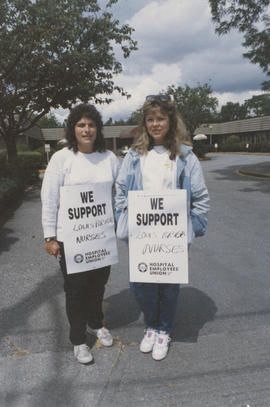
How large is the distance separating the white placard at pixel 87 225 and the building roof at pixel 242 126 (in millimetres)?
40927

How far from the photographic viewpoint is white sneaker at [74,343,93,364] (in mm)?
2455

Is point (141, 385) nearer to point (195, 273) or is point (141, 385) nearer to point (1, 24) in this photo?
point (195, 273)

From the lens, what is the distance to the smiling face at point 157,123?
2318 mm

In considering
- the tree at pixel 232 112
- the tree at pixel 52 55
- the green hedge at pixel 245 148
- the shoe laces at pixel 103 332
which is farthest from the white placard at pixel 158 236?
the tree at pixel 232 112

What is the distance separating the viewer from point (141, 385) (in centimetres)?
224

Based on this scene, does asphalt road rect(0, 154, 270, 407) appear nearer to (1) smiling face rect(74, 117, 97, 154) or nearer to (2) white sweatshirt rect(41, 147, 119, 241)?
(2) white sweatshirt rect(41, 147, 119, 241)

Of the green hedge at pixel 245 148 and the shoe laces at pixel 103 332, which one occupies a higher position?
the green hedge at pixel 245 148

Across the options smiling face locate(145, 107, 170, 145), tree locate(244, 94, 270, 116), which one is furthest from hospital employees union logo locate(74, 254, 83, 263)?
tree locate(244, 94, 270, 116)

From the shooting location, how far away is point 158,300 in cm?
266

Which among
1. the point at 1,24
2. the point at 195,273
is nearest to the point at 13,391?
the point at 195,273

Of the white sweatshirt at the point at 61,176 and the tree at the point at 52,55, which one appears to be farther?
the tree at the point at 52,55

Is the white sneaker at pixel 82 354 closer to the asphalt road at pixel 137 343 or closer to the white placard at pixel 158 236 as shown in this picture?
the asphalt road at pixel 137 343

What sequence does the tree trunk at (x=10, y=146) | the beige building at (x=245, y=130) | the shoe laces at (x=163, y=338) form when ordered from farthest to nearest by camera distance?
the beige building at (x=245, y=130)
the tree trunk at (x=10, y=146)
the shoe laces at (x=163, y=338)

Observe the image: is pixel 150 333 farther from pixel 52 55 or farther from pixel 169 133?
pixel 52 55
